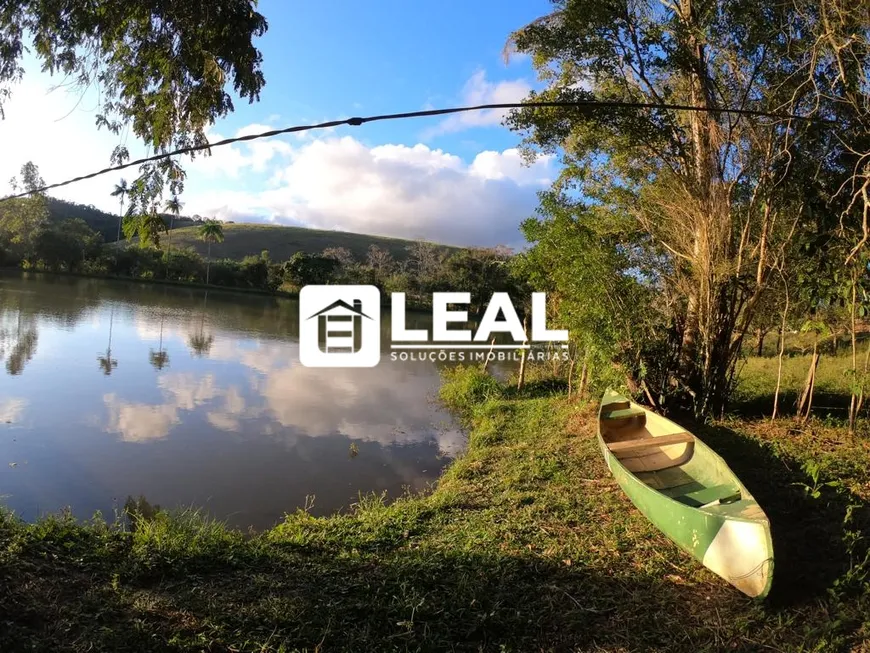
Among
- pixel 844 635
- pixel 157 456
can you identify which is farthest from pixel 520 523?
pixel 157 456

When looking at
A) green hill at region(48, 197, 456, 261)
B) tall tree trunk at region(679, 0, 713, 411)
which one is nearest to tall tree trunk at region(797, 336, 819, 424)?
tall tree trunk at region(679, 0, 713, 411)

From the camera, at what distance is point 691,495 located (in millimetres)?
4902

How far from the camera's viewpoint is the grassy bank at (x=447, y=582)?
3.01 metres

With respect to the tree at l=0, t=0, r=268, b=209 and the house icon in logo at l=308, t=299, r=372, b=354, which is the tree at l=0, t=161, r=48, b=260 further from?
the tree at l=0, t=0, r=268, b=209

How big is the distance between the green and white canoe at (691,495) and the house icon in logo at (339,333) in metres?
10.7

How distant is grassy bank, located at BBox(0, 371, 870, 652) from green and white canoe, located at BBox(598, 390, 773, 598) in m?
0.23


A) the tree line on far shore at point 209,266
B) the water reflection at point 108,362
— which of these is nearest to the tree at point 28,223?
the tree line on far shore at point 209,266

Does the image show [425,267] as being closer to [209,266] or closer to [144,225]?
[209,266]

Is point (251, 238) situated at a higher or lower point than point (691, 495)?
higher

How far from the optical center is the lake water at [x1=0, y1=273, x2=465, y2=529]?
254 inches

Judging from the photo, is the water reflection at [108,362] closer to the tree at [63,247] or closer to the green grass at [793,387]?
the green grass at [793,387]

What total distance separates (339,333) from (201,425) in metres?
15.3

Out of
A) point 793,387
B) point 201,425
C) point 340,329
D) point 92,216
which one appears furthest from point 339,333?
point 92,216

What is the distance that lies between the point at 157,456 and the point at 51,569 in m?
4.27
